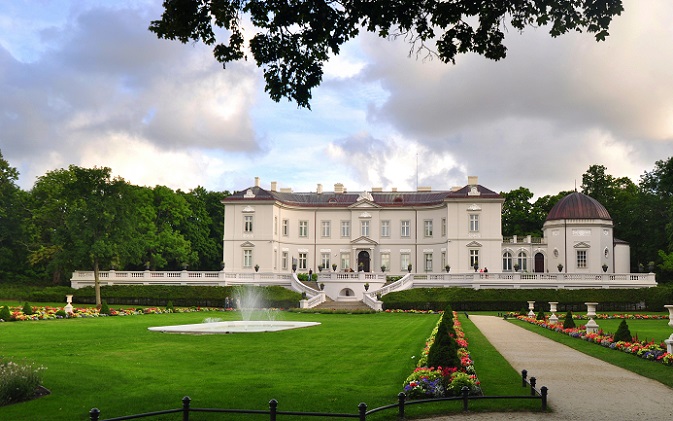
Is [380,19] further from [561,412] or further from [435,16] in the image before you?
[561,412]

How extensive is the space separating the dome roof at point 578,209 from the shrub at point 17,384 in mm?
54814

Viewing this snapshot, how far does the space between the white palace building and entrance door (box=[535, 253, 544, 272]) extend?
0.30ft

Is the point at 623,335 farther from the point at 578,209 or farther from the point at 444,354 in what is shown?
the point at 578,209

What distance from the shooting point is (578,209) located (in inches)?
2403

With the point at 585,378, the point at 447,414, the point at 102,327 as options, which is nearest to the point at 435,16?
the point at 447,414

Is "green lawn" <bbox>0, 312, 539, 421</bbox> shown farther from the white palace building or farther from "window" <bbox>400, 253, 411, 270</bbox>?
"window" <bbox>400, 253, 411, 270</bbox>

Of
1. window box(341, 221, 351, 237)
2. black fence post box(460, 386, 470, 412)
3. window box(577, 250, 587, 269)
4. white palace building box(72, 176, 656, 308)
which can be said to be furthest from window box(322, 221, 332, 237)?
black fence post box(460, 386, 470, 412)

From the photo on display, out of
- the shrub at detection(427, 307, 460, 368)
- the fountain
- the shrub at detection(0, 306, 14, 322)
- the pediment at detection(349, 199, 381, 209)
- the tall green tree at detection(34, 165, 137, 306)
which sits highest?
the pediment at detection(349, 199, 381, 209)

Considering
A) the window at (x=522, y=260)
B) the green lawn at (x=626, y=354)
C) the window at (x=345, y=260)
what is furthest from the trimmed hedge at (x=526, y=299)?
the window at (x=345, y=260)

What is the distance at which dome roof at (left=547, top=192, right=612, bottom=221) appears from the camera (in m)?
60.5

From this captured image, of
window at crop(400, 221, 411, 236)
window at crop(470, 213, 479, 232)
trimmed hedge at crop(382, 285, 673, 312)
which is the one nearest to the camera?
trimmed hedge at crop(382, 285, 673, 312)

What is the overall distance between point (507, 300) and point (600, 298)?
6035 millimetres

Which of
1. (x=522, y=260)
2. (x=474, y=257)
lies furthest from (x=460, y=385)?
(x=522, y=260)

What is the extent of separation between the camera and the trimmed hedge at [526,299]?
45.6 meters
